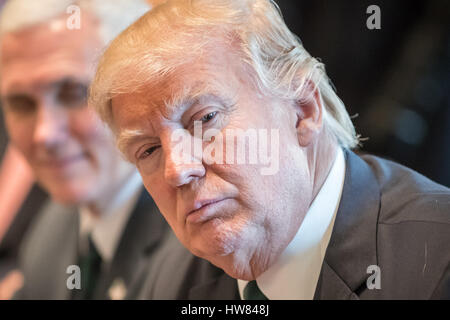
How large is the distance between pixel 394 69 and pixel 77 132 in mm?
963

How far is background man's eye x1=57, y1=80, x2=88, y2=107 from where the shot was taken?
5.57ft

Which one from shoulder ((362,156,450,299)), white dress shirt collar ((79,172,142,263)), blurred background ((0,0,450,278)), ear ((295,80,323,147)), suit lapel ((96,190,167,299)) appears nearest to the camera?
shoulder ((362,156,450,299))

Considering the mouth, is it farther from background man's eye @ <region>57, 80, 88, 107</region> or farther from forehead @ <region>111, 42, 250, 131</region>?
background man's eye @ <region>57, 80, 88, 107</region>

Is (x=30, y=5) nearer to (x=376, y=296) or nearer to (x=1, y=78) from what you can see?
(x=1, y=78)

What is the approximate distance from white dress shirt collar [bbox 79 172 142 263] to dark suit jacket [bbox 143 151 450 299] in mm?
616

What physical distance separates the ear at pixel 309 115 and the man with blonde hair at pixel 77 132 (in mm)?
650

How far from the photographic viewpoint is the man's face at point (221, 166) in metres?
1.06

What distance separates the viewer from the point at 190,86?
41.4 inches

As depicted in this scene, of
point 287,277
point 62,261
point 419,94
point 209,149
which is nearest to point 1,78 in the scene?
point 62,261

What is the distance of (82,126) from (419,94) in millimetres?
1003

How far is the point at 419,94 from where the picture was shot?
1.66 m

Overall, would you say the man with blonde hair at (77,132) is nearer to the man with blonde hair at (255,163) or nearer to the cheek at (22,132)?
the cheek at (22,132)

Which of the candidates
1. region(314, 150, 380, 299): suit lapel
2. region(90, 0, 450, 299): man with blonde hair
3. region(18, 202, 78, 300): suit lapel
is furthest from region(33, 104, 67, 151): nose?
region(314, 150, 380, 299): suit lapel

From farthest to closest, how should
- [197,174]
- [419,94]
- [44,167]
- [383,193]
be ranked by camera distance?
[44,167] < [419,94] < [383,193] < [197,174]
